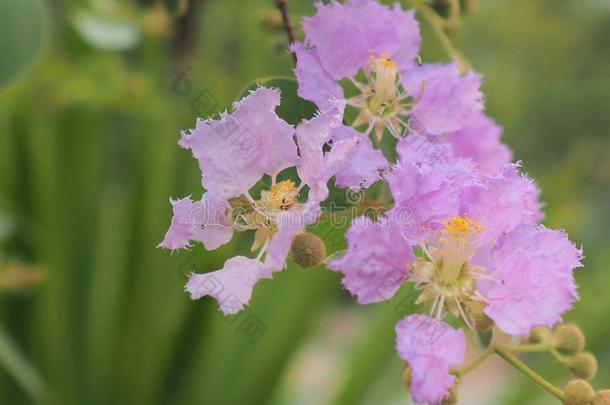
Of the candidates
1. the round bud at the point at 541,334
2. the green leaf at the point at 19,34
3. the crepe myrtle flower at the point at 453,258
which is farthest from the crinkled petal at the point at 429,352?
the green leaf at the point at 19,34

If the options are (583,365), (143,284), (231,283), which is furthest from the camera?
(143,284)

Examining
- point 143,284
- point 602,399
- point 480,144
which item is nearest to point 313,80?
point 480,144

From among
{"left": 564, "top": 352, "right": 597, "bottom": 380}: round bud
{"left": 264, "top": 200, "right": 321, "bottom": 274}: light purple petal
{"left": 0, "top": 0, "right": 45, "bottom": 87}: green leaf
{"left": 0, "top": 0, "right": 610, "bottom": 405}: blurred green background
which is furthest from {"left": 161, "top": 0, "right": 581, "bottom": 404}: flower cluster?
{"left": 0, "top": 0, "right": 610, "bottom": 405}: blurred green background

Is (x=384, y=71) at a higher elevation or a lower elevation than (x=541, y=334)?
higher

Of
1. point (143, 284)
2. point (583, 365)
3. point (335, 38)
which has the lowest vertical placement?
point (143, 284)

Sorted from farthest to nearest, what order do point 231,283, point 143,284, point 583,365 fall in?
point 143,284
point 583,365
point 231,283

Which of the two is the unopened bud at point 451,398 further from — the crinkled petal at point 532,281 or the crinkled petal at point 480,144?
the crinkled petal at point 480,144

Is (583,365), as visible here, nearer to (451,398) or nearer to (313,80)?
(451,398)
